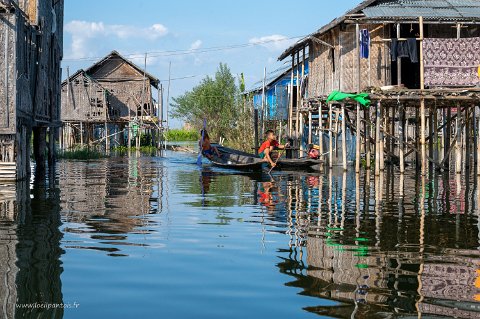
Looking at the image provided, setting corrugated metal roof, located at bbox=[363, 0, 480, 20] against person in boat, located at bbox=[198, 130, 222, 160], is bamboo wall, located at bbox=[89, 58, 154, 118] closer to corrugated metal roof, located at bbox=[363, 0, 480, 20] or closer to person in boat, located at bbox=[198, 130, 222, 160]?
person in boat, located at bbox=[198, 130, 222, 160]

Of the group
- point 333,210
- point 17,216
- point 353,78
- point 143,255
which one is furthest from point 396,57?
point 143,255

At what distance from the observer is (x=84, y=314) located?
5.05 meters

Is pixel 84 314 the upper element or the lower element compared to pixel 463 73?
lower

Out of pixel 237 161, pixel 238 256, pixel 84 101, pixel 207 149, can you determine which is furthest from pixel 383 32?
pixel 84 101

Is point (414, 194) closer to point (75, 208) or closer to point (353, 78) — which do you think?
point (75, 208)

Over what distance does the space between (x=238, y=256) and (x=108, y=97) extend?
126 ft

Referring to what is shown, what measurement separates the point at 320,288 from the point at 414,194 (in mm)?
9526

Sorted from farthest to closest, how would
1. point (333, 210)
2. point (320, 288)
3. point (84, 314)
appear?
1. point (333, 210)
2. point (320, 288)
3. point (84, 314)

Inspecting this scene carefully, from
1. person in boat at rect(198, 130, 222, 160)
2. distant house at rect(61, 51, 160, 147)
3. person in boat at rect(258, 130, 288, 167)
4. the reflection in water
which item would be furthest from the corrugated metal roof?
distant house at rect(61, 51, 160, 147)

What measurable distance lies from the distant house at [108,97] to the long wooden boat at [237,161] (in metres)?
18.4

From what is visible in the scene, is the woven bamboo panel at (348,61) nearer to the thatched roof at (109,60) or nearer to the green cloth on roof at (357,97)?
the green cloth on roof at (357,97)

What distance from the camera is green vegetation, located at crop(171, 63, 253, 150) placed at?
145 ft

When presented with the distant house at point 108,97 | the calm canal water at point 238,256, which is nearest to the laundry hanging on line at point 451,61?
the calm canal water at point 238,256

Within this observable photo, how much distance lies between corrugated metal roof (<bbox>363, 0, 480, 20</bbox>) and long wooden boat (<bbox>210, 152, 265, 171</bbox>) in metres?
5.37
